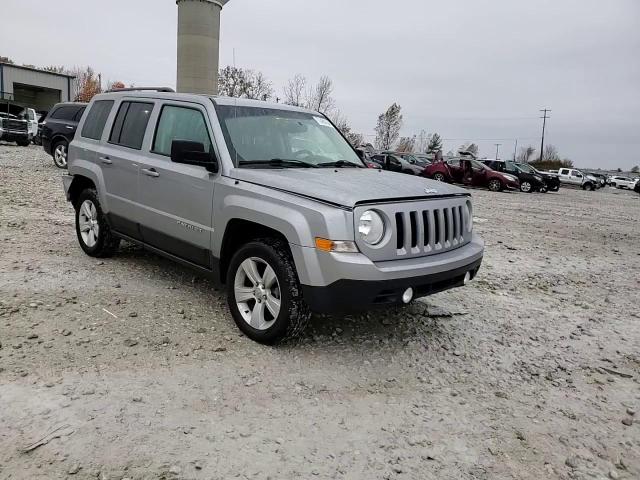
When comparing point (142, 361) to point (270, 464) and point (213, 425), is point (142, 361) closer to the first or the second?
point (213, 425)

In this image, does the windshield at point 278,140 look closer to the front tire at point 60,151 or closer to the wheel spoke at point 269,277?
the wheel spoke at point 269,277

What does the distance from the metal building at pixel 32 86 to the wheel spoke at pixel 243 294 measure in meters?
50.0

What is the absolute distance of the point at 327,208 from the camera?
3.53 metres

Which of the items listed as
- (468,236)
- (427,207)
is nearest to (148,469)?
(427,207)

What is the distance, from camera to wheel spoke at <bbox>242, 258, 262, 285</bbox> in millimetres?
3990

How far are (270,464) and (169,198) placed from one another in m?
2.81

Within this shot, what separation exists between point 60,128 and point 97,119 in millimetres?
Result: 10013

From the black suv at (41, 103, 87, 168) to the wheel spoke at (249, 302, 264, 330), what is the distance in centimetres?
1272

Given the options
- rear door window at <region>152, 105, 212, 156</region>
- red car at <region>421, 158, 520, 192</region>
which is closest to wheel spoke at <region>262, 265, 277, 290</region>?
rear door window at <region>152, 105, 212, 156</region>

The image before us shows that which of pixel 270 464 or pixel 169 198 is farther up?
pixel 169 198

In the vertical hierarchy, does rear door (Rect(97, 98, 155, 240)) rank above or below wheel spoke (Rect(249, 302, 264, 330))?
above

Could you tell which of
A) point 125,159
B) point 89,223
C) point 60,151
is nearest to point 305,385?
point 125,159

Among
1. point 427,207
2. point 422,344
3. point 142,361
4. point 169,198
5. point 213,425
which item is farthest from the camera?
point 169,198

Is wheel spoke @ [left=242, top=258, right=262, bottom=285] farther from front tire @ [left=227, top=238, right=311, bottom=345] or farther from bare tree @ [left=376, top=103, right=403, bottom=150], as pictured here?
bare tree @ [left=376, top=103, right=403, bottom=150]
